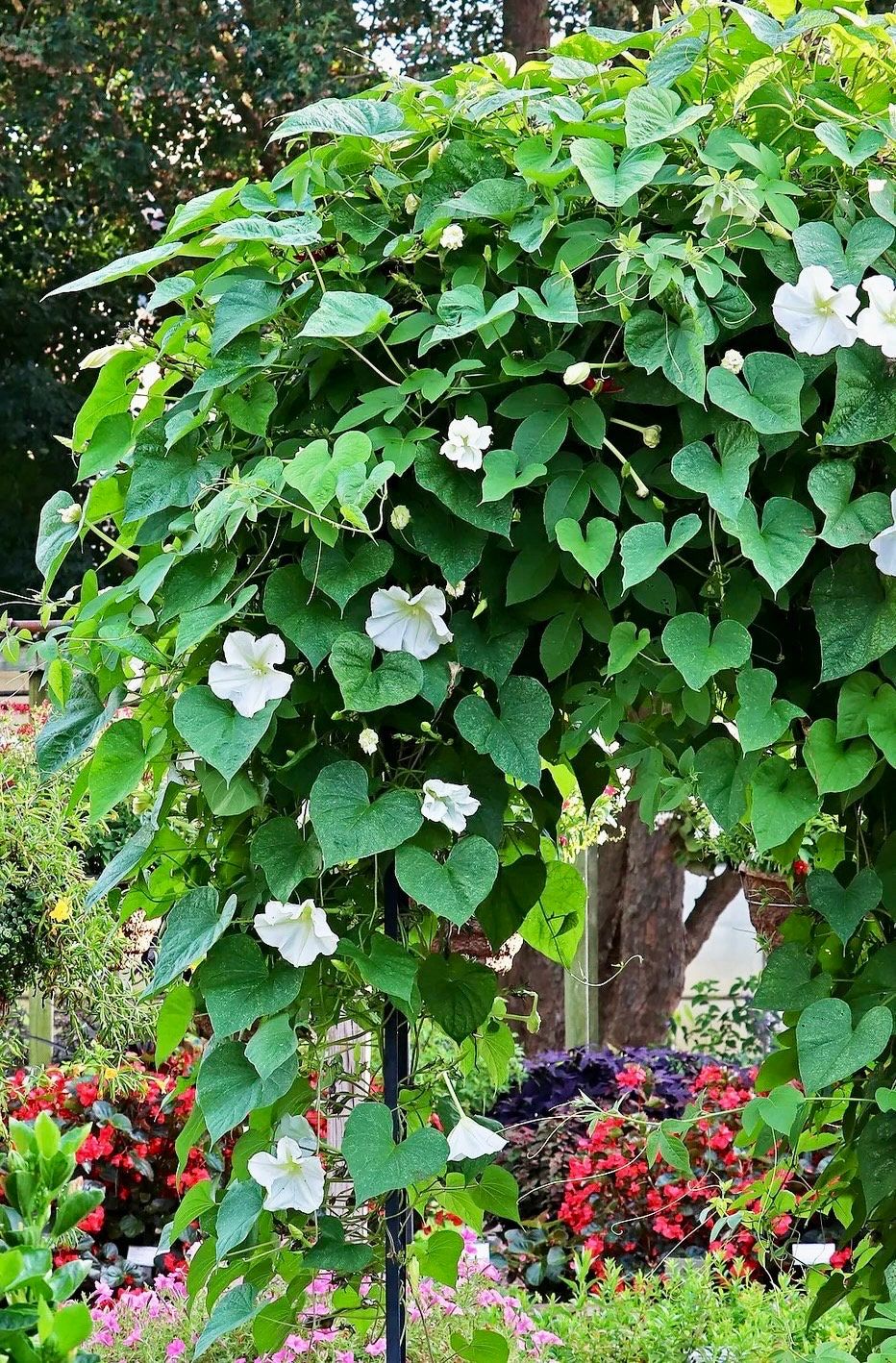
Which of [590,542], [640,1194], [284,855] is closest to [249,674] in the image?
[284,855]

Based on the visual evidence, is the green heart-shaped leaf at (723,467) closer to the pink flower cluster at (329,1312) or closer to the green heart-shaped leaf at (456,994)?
the green heart-shaped leaf at (456,994)

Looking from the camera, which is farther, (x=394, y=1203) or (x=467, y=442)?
(x=394, y=1203)

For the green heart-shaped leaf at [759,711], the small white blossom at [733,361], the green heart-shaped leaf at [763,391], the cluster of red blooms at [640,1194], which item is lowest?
the cluster of red blooms at [640,1194]

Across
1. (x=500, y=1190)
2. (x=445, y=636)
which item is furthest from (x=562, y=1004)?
(x=445, y=636)

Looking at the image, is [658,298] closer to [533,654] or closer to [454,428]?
[454,428]

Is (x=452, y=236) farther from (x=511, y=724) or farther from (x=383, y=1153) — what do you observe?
(x=383, y=1153)

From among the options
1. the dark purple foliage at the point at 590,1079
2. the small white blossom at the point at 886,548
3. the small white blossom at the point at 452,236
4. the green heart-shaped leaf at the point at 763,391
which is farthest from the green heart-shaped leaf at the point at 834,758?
the dark purple foliage at the point at 590,1079

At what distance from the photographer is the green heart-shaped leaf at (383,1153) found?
1076 millimetres

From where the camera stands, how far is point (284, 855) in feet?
3.68

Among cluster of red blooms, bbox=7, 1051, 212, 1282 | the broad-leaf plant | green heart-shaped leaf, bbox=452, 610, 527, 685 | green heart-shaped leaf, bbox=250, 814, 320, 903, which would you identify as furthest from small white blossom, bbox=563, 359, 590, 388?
cluster of red blooms, bbox=7, 1051, 212, 1282

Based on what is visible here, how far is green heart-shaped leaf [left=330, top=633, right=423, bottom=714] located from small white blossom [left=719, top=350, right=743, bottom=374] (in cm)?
32

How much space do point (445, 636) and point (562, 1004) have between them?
4567 millimetres

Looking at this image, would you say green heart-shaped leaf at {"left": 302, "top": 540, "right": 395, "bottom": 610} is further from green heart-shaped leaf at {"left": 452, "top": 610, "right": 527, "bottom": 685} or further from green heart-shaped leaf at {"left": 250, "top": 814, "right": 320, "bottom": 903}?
green heart-shaped leaf at {"left": 250, "top": 814, "right": 320, "bottom": 903}

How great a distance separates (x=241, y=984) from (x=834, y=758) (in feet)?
1.62
